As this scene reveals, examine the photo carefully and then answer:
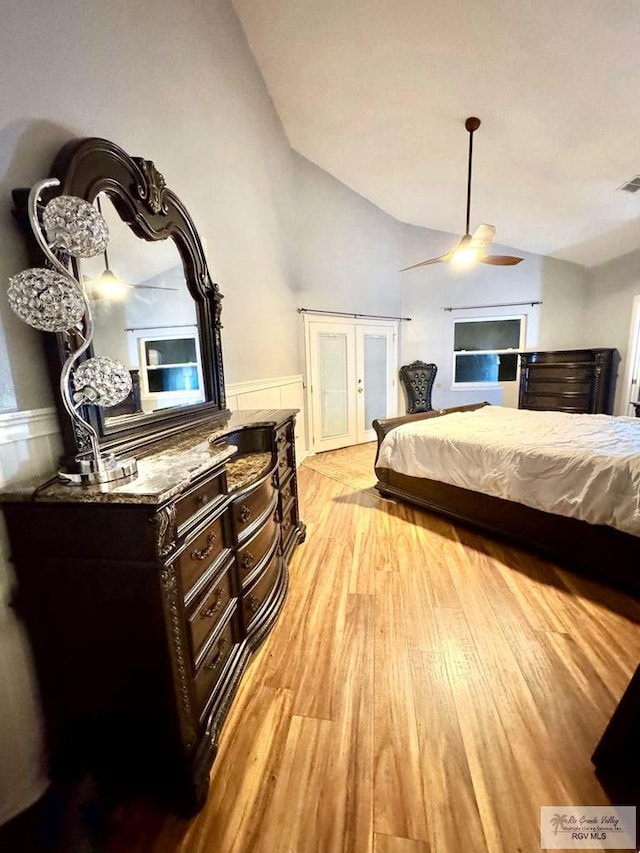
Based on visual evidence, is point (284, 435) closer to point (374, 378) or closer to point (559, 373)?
point (374, 378)

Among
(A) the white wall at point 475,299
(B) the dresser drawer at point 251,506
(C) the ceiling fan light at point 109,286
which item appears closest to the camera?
(C) the ceiling fan light at point 109,286

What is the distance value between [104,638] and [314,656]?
964mm

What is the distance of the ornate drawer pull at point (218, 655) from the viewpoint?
3.97 ft

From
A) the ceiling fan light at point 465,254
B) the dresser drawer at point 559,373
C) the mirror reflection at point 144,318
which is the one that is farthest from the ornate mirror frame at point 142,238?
the dresser drawer at point 559,373

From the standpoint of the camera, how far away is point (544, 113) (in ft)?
8.18

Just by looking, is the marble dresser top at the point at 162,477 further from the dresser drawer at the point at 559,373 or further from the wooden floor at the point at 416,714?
the dresser drawer at the point at 559,373

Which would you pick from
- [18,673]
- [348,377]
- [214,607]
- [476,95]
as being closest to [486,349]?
[348,377]

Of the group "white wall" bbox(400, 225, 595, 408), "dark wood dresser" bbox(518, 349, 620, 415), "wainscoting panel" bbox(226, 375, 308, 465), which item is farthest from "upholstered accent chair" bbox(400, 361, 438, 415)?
"wainscoting panel" bbox(226, 375, 308, 465)

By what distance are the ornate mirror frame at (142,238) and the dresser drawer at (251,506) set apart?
47cm

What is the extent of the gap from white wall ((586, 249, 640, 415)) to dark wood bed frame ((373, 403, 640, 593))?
3.54m

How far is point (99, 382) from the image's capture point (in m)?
1.04

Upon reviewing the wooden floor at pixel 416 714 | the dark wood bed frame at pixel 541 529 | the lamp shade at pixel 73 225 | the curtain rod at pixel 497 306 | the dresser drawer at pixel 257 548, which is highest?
the curtain rod at pixel 497 306

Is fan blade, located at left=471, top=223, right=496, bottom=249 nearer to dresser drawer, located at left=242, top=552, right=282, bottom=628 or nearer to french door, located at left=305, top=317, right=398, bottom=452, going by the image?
french door, located at left=305, top=317, right=398, bottom=452

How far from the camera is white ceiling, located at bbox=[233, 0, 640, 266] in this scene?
6.57ft
